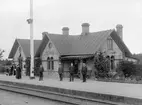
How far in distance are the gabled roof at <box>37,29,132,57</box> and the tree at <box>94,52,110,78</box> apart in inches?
39.4

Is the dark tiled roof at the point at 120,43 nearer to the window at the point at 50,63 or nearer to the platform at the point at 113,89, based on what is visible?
the window at the point at 50,63

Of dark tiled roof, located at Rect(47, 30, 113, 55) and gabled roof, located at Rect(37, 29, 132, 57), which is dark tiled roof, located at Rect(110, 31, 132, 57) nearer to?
gabled roof, located at Rect(37, 29, 132, 57)

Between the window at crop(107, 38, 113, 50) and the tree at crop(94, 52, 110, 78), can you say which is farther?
the window at crop(107, 38, 113, 50)

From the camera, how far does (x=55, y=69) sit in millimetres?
33938

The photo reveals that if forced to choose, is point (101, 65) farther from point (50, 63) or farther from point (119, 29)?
point (119, 29)

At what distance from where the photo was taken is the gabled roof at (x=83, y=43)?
3061cm

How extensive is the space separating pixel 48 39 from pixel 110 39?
7.86 metres

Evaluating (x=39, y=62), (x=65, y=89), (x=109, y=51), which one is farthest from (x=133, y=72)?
(x=65, y=89)

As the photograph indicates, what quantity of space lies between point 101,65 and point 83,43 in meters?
5.86

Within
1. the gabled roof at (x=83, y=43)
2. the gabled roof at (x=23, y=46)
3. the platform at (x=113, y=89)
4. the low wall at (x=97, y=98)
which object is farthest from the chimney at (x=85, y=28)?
the low wall at (x=97, y=98)

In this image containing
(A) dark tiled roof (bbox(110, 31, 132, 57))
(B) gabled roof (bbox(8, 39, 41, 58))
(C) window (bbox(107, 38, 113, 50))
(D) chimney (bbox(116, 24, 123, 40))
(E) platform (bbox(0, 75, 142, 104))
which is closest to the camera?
(E) platform (bbox(0, 75, 142, 104))

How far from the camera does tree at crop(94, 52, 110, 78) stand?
2793cm

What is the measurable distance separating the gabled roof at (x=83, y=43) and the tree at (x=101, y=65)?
1.00 metres

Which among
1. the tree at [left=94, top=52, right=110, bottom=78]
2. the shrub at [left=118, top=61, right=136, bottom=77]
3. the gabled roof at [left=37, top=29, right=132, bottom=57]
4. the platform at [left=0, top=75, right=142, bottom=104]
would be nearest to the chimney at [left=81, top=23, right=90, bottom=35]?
the gabled roof at [left=37, top=29, right=132, bottom=57]
